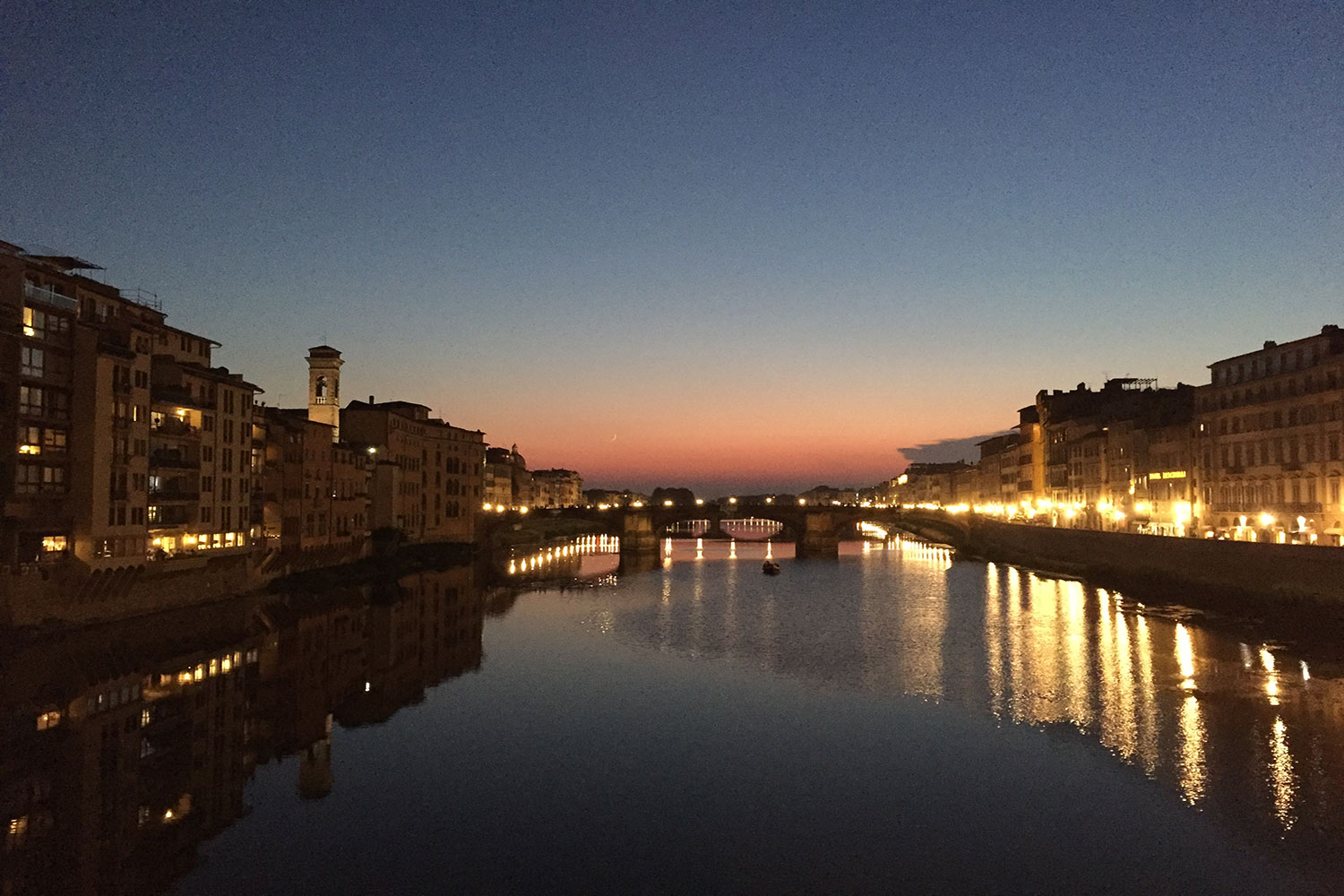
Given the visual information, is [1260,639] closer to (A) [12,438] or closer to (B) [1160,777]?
(B) [1160,777]

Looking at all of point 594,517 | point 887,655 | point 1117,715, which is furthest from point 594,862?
point 594,517

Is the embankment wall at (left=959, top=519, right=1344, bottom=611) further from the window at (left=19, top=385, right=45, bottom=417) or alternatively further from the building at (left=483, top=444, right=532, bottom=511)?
the building at (left=483, top=444, right=532, bottom=511)

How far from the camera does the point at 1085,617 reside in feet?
192

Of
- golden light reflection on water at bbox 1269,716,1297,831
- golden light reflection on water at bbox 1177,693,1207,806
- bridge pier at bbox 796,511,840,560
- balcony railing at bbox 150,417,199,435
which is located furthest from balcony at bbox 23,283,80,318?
bridge pier at bbox 796,511,840,560

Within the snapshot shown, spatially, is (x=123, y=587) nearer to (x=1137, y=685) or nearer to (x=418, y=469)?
(x=1137, y=685)

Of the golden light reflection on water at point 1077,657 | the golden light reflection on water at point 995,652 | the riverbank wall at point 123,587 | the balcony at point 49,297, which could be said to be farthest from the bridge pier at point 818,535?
the balcony at point 49,297

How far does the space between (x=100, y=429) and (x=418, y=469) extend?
53515 millimetres

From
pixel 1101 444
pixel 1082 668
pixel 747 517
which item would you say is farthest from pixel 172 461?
pixel 1101 444

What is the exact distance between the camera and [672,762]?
28.0 metres

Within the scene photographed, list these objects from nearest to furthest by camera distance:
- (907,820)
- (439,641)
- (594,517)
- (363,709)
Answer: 1. (907,820)
2. (363,709)
3. (439,641)
4. (594,517)

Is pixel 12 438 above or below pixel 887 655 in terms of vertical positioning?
above

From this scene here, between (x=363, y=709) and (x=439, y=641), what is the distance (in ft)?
50.9

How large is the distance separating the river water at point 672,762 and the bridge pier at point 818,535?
7579 centimetres

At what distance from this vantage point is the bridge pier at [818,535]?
12912 cm
